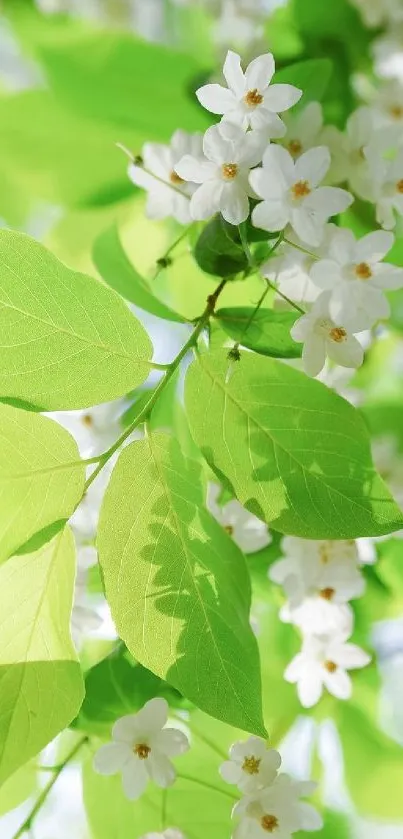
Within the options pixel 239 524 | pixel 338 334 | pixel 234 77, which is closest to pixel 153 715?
pixel 239 524

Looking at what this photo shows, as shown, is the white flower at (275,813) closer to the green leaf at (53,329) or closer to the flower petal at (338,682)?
the flower petal at (338,682)

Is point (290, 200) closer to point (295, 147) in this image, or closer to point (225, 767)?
point (295, 147)

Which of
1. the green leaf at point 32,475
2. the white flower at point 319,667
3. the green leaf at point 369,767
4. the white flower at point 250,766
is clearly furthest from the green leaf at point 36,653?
the green leaf at point 369,767

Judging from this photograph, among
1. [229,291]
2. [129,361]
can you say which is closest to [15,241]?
[129,361]

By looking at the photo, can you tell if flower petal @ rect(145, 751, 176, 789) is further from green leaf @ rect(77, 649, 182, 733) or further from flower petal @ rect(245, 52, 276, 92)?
flower petal @ rect(245, 52, 276, 92)

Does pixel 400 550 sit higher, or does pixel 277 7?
pixel 277 7

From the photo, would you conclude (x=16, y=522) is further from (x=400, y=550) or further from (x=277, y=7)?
(x=277, y=7)
